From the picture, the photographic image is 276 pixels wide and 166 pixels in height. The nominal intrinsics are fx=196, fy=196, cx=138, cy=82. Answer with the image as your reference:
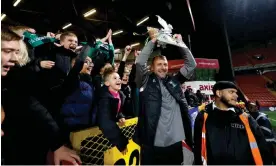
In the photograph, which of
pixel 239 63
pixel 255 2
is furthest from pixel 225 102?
pixel 239 63

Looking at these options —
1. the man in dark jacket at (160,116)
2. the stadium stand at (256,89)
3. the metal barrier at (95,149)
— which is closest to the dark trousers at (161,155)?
the man in dark jacket at (160,116)

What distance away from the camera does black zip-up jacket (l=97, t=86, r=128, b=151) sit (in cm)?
223

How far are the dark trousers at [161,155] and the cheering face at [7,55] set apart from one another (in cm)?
171

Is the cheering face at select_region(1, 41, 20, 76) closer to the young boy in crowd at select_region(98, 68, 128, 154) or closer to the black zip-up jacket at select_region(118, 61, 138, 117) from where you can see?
the young boy in crowd at select_region(98, 68, 128, 154)

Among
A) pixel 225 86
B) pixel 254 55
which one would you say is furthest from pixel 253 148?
pixel 254 55

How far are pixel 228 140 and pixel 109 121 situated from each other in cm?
142

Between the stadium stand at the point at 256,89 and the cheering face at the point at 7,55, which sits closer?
the cheering face at the point at 7,55

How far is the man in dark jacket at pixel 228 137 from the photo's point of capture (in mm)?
2188

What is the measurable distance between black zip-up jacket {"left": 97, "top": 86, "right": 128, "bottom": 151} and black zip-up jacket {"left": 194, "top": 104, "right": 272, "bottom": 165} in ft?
3.19

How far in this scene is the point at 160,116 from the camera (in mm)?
2438

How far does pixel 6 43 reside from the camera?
1241mm

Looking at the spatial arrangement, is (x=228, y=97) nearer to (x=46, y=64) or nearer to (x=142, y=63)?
(x=142, y=63)

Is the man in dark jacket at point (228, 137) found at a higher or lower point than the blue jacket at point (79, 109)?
lower

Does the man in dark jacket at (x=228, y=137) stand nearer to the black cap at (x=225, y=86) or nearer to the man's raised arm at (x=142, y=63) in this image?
the black cap at (x=225, y=86)
